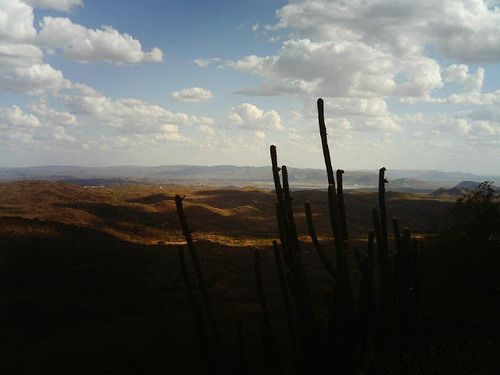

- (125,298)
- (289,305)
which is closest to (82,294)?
(125,298)

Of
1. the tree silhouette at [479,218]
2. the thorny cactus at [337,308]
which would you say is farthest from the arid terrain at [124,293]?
the thorny cactus at [337,308]

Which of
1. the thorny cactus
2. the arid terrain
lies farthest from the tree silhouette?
the thorny cactus

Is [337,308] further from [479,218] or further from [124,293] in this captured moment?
[124,293]

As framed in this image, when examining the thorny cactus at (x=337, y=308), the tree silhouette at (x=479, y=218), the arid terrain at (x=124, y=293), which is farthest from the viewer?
the tree silhouette at (x=479, y=218)

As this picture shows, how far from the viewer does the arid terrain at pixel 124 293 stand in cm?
1678

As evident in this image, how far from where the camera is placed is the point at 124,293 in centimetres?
Result: 2877

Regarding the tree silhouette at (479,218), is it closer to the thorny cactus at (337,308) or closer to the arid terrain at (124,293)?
the arid terrain at (124,293)

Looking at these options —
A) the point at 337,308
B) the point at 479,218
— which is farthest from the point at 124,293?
the point at 479,218

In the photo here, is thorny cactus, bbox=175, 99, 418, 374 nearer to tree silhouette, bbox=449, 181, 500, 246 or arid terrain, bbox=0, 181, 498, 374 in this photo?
arid terrain, bbox=0, 181, 498, 374

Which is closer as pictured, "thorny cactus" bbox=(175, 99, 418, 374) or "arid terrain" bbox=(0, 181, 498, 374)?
"thorny cactus" bbox=(175, 99, 418, 374)

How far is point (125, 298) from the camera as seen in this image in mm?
27375

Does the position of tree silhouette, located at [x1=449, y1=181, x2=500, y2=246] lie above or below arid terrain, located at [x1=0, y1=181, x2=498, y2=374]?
above

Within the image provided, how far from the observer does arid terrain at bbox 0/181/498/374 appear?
661 inches

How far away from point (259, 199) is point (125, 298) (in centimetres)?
6567
